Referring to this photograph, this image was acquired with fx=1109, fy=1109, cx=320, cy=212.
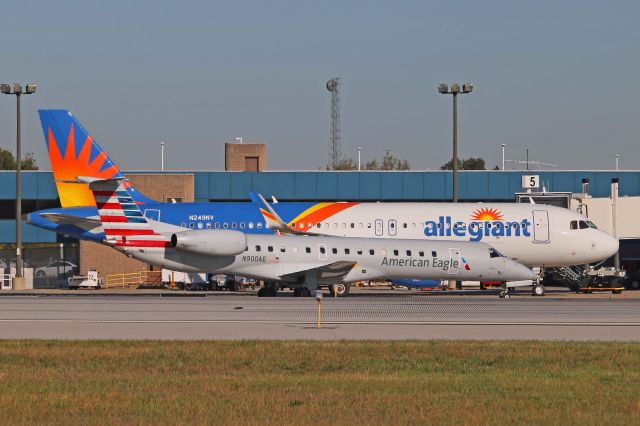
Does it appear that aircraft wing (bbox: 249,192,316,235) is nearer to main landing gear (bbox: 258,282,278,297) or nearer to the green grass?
main landing gear (bbox: 258,282,278,297)

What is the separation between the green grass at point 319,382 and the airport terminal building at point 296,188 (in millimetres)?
50146

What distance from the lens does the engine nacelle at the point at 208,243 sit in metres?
46.0

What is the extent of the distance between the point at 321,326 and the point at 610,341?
7632 mm

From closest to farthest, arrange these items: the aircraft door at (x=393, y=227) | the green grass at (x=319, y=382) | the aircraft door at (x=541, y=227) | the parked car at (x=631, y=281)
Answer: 1. the green grass at (x=319, y=382)
2. the aircraft door at (x=541, y=227)
3. the aircraft door at (x=393, y=227)
4. the parked car at (x=631, y=281)

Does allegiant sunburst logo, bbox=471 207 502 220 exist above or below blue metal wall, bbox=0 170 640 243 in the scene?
below

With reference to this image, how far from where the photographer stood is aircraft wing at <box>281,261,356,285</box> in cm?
4678

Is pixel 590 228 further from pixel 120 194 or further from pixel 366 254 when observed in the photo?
pixel 120 194

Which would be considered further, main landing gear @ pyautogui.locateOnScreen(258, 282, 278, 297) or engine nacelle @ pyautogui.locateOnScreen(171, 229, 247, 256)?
main landing gear @ pyautogui.locateOnScreen(258, 282, 278, 297)

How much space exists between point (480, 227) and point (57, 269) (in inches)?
1326

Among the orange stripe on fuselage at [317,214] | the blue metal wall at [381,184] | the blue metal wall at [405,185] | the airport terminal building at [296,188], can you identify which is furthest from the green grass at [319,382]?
the blue metal wall at [405,185]

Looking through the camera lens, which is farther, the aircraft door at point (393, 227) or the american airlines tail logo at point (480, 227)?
the aircraft door at point (393, 227)

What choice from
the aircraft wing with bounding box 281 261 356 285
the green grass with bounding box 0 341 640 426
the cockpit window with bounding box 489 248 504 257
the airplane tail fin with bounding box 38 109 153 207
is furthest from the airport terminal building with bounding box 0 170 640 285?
the green grass with bounding box 0 341 640 426

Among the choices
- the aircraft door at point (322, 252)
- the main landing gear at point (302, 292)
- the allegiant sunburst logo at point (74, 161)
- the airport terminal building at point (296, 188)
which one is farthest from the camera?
the airport terminal building at point (296, 188)

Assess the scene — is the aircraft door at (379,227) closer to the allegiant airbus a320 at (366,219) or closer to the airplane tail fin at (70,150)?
the allegiant airbus a320 at (366,219)
